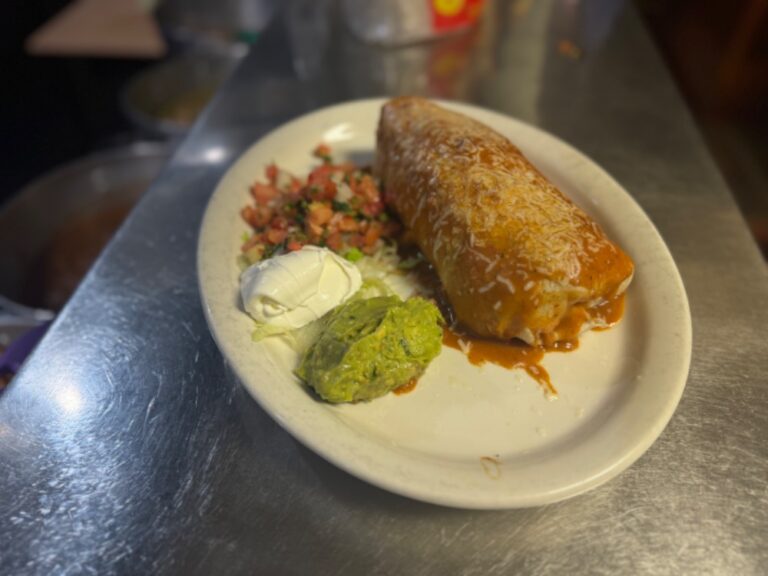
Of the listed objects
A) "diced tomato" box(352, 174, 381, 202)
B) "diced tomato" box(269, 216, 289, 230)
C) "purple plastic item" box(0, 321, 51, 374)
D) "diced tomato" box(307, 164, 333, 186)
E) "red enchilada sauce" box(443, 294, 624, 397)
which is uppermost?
"diced tomato" box(307, 164, 333, 186)

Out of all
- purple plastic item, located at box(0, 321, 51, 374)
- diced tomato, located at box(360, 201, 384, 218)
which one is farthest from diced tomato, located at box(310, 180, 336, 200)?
purple plastic item, located at box(0, 321, 51, 374)

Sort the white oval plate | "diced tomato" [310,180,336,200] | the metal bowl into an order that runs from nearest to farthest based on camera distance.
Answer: the white oval plate < "diced tomato" [310,180,336,200] < the metal bowl

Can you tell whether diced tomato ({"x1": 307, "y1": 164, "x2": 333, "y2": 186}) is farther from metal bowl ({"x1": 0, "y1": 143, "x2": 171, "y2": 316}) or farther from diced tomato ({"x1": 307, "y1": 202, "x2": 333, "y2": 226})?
metal bowl ({"x1": 0, "y1": 143, "x2": 171, "y2": 316})

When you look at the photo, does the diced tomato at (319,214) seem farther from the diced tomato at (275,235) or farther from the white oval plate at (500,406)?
the white oval plate at (500,406)

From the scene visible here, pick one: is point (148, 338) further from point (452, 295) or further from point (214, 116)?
point (214, 116)

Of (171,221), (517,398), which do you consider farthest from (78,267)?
(517,398)

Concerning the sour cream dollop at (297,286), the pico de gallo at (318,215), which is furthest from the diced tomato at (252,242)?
the sour cream dollop at (297,286)

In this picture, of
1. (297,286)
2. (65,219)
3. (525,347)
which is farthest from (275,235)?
(65,219)
